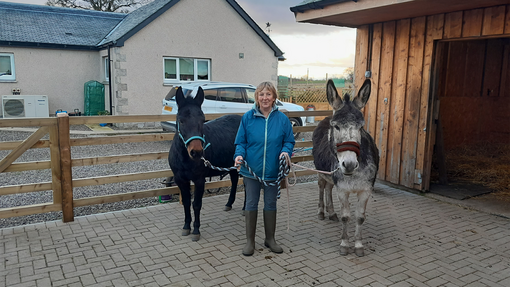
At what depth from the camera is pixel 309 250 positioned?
14.2 ft

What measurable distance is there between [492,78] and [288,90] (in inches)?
491

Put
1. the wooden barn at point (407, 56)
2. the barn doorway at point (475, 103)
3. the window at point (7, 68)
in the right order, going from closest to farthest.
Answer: the wooden barn at point (407, 56) < the barn doorway at point (475, 103) < the window at point (7, 68)

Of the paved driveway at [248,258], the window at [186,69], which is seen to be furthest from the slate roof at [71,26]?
the paved driveway at [248,258]

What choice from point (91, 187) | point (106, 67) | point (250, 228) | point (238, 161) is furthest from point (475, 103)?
point (106, 67)

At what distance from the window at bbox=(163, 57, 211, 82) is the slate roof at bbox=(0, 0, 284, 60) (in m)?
1.97

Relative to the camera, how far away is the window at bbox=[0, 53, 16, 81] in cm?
1592

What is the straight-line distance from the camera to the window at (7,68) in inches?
627

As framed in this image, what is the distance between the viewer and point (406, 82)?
6.57 metres

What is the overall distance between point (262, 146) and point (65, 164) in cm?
278

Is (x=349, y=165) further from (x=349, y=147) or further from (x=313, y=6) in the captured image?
(x=313, y=6)

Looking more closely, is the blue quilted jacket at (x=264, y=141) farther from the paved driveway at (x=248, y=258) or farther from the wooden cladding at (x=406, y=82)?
the wooden cladding at (x=406, y=82)

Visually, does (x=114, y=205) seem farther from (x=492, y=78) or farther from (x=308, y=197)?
(x=492, y=78)

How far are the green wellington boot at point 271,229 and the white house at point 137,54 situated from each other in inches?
499

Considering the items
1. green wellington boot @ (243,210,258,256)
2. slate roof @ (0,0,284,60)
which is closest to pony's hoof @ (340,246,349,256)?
green wellington boot @ (243,210,258,256)
